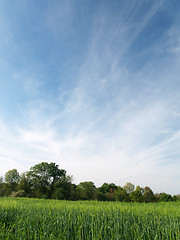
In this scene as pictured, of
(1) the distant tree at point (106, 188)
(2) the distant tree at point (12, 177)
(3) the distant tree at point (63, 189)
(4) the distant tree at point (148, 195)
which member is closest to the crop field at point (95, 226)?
(3) the distant tree at point (63, 189)

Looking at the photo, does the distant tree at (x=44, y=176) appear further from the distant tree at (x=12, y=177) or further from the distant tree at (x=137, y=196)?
the distant tree at (x=137, y=196)

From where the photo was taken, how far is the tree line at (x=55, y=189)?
3019 centimetres

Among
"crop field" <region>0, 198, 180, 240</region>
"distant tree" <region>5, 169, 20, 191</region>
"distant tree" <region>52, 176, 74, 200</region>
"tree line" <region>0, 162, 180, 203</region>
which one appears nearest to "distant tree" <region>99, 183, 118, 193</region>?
"tree line" <region>0, 162, 180, 203</region>

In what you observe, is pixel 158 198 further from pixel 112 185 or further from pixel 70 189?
pixel 112 185

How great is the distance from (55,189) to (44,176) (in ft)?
21.8

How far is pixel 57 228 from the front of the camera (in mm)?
4332

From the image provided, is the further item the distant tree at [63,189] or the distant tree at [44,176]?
the distant tree at [44,176]

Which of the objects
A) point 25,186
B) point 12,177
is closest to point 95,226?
point 25,186

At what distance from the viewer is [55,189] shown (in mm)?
33281

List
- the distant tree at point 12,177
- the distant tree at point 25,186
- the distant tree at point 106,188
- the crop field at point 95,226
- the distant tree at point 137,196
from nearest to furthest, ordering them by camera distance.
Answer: the crop field at point 95,226, the distant tree at point 137,196, the distant tree at point 25,186, the distant tree at point 12,177, the distant tree at point 106,188

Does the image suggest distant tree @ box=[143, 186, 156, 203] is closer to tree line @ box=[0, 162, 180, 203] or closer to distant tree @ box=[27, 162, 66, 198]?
tree line @ box=[0, 162, 180, 203]

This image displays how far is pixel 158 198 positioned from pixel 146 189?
11.9 ft

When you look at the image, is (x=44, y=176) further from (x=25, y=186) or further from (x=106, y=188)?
(x=106, y=188)

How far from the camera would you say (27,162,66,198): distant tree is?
122 feet
